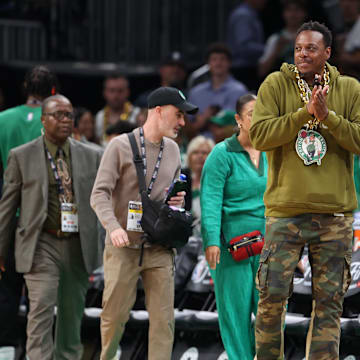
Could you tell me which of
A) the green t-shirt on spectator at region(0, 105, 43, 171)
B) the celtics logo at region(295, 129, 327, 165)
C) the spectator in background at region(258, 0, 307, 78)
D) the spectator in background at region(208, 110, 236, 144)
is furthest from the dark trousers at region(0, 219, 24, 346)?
the spectator in background at region(258, 0, 307, 78)

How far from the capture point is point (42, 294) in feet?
21.7

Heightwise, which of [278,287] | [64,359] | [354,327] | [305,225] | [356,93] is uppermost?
[356,93]

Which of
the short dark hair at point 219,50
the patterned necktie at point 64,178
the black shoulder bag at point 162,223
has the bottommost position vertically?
the black shoulder bag at point 162,223

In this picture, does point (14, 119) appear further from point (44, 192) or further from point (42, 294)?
point (42, 294)

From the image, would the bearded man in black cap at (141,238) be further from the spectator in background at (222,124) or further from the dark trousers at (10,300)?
the spectator in background at (222,124)

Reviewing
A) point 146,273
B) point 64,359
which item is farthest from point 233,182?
point 64,359

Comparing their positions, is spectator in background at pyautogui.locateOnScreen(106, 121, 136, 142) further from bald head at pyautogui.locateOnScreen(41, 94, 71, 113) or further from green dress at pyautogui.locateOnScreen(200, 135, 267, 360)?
green dress at pyautogui.locateOnScreen(200, 135, 267, 360)

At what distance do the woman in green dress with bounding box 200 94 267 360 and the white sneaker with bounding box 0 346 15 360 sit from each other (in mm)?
1853

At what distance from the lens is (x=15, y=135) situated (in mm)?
7414

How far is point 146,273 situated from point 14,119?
1.99 meters

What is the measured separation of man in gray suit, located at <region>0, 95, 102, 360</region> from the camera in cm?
663

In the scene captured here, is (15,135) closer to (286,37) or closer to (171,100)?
(171,100)

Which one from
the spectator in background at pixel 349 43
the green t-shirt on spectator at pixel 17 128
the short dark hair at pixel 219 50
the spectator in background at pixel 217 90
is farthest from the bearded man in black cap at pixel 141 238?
the short dark hair at pixel 219 50

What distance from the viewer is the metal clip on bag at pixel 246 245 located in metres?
6.16
